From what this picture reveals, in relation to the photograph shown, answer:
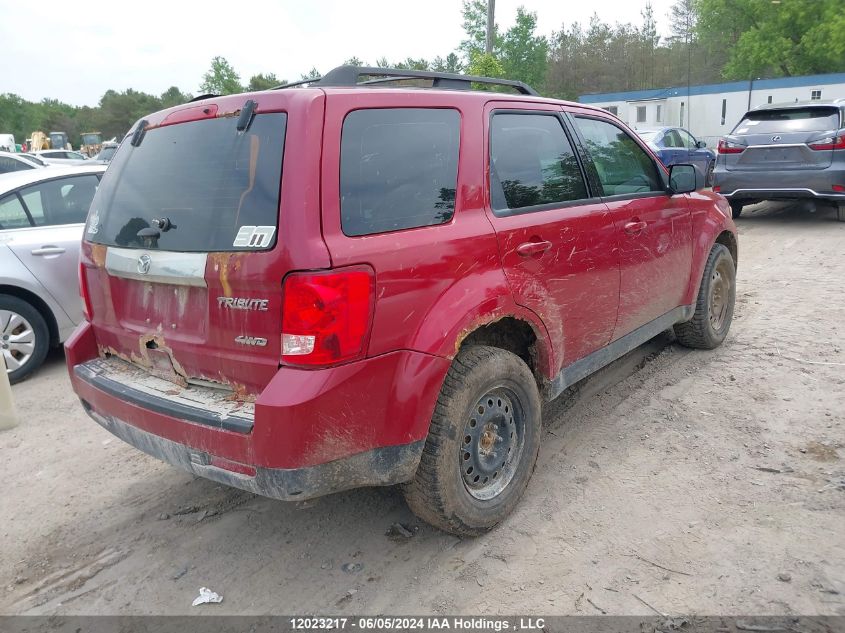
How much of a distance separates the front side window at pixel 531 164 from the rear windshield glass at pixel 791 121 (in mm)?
8212

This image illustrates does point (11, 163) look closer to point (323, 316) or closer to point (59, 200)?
point (59, 200)

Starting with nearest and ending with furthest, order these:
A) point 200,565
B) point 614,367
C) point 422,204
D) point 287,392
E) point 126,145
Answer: point 287,392 < point 422,204 < point 200,565 < point 126,145 < point 614,367

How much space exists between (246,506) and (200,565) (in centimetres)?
49

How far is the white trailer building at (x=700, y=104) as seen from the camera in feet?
119

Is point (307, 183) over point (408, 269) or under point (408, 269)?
over

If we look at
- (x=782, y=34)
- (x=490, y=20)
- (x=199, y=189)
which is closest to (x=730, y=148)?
(x=199, y=189)

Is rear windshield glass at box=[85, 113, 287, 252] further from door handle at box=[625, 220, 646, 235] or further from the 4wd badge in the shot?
door handle at box=[625, 220, 646, 235]

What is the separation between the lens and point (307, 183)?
2324mm

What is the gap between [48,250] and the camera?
17.7 ft

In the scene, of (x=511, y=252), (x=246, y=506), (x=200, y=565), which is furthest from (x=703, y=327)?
(x=200, y=565)

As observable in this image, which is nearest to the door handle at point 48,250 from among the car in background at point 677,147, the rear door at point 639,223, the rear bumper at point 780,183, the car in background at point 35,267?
the car in background at point 35,267

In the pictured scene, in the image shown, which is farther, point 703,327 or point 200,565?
point 703,327

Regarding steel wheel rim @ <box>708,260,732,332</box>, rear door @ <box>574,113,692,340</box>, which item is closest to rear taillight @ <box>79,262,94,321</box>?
rear door @ <box>574,113,692,340</box>

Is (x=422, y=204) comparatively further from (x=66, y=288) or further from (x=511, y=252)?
(x=66, y=288)
